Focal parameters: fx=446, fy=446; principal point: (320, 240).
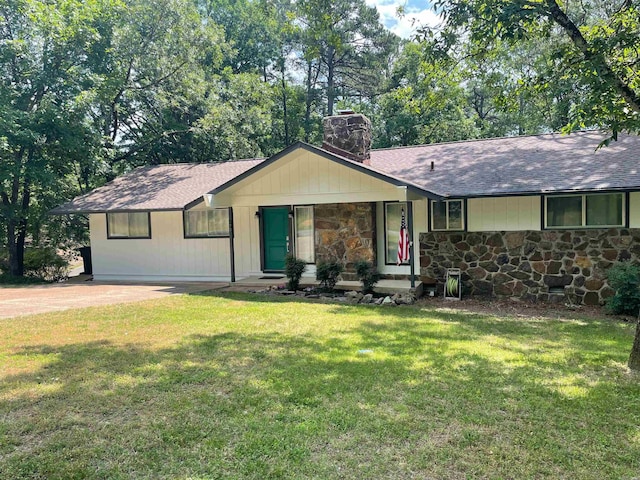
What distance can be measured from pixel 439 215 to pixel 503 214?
56.1 inches

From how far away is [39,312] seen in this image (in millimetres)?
8227

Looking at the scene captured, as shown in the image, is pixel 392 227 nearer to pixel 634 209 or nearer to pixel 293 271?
pixel 293 271

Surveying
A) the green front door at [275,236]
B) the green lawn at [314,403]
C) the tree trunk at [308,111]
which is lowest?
the green lawn at [314,403]

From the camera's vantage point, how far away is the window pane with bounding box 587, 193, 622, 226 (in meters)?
9.23

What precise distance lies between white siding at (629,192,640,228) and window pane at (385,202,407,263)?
4.83 meters

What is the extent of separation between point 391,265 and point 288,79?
20.9 metres

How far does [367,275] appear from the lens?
1009 cm

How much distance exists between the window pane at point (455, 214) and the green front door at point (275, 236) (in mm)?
4501

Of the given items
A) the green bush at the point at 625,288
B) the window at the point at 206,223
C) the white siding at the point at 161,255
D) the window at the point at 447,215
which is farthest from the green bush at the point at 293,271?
the green bush at the point at 625,288

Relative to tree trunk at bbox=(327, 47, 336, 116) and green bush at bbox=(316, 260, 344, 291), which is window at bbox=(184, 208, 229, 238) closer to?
green bush at bbox=(316, 260, 344, 291)

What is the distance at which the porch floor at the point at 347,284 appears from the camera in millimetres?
10188

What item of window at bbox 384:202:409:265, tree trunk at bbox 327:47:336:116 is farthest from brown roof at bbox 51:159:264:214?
tree trunk at bbox 327:47:336:116

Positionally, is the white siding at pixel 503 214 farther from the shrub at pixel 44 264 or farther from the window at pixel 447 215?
the shrub at pixel 44 264

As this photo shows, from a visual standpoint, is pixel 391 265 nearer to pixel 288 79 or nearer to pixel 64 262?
pixel 64 262
